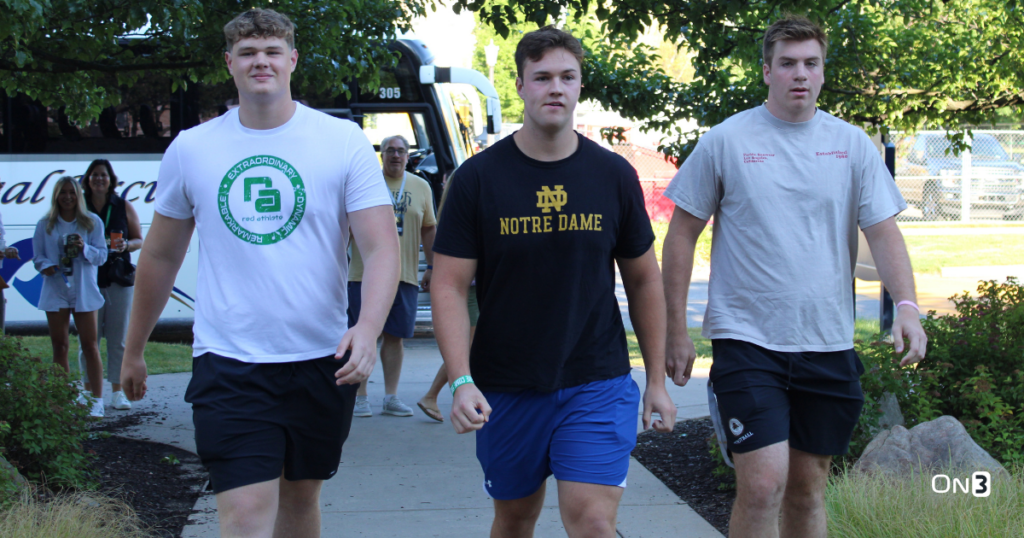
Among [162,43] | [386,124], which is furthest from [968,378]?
[386,124]

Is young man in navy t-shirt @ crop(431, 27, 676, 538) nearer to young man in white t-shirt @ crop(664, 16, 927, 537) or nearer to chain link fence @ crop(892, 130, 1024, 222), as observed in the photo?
young man in white t-shirt @ crop(664, 16, 927, 537)

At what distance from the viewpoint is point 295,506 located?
3.09m

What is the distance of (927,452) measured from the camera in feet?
14.1

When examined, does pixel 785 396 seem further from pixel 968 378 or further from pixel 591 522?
pixel 968 378

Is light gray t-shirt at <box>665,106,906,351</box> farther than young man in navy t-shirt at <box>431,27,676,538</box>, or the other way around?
light gray t-shirt at <box>665,106,906,351</box>

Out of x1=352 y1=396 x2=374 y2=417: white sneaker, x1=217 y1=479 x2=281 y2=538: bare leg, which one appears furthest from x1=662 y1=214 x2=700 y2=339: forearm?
x1=352 y1=396 x2=374 y2=417: white sneaker

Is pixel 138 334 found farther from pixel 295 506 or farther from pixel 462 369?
pixel 462 369

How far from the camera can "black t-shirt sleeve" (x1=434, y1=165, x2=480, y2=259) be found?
2.91 metres

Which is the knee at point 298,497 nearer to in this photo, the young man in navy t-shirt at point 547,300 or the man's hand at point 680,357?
the young man in navy t-shirt at point 547,300

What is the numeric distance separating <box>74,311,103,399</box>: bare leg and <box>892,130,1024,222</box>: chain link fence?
21.4 metres

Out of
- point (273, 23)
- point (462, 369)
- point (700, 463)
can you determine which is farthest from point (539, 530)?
point (273, 23)

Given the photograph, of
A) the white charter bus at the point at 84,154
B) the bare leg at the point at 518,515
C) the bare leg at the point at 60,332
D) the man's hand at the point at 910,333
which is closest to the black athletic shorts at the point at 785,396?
the man's hand at the point at 910,333

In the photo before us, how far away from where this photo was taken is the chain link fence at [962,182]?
78.7 ft

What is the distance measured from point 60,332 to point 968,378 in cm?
614
